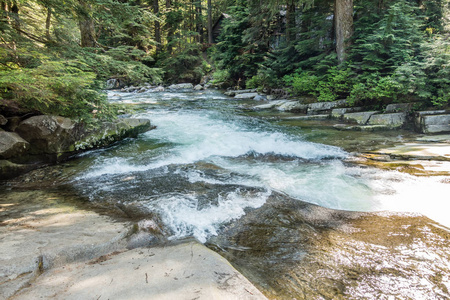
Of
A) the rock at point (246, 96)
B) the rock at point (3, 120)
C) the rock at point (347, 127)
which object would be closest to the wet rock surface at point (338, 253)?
the rock at point (347, 127)

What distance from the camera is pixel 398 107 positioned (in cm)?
941

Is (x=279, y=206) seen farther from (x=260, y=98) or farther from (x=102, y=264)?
(x=260, y=98)

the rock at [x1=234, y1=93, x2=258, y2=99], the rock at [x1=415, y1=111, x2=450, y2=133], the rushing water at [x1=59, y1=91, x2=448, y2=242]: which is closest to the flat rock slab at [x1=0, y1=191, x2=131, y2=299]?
the rushing water at [x1=59, y1=91, x2=448, y2=242]

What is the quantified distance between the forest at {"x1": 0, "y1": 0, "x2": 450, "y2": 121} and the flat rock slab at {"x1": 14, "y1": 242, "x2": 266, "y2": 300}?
3470 millimetres

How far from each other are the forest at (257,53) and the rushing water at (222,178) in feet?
6.11

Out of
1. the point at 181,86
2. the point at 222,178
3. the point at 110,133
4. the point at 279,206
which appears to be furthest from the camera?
the point at 181,86

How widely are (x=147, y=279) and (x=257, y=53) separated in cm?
1989

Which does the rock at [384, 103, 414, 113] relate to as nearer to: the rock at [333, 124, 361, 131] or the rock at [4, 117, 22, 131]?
the rock at [333, 124, 361, 131]

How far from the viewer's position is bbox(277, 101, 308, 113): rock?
12409 mm

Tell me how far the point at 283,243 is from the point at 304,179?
2.43m

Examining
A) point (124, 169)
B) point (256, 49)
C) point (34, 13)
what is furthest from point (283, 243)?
point (256, 49)

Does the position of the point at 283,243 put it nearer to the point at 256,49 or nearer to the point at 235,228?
the point at 235,228

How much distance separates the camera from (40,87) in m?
4.88

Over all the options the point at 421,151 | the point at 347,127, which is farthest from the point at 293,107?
the point at 421,151
